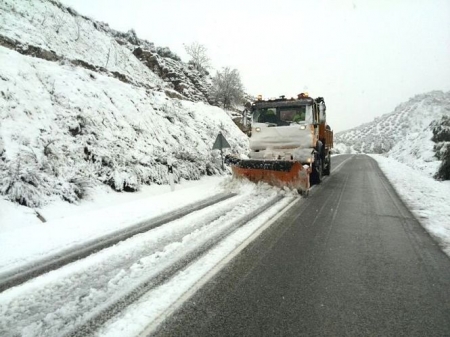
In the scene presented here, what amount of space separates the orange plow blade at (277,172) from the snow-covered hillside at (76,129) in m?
2.96

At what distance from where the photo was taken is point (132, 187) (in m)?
8.88

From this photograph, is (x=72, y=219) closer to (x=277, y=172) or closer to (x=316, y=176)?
(x=277, y=172)

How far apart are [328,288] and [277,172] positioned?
227 inches

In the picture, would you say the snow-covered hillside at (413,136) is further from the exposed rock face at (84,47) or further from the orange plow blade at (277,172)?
the exposed rock face at (84,47)

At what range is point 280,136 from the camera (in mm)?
9977

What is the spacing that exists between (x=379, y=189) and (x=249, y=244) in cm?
720

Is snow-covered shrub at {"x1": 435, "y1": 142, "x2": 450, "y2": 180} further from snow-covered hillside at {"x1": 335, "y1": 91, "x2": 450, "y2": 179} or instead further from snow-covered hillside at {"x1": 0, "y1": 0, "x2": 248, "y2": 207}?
snow-covered hillside at {"x1": 0, "y1": 0, "x2": 248, "y2": 207}

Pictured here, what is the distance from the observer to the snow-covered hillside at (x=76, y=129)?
713 cm

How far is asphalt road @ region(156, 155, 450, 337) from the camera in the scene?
250cm

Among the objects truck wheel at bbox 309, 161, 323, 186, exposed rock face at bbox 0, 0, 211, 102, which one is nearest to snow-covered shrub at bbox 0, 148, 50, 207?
exposed rock face at bbox 0, 0, 211, 102

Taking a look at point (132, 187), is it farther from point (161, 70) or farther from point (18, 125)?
point (161, 70)

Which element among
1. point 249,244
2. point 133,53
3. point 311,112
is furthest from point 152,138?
point 133,53

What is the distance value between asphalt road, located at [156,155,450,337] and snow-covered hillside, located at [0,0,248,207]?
5394 mm

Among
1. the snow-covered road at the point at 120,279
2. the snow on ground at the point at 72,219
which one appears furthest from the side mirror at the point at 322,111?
the snow-covered road at the point at 120,279
